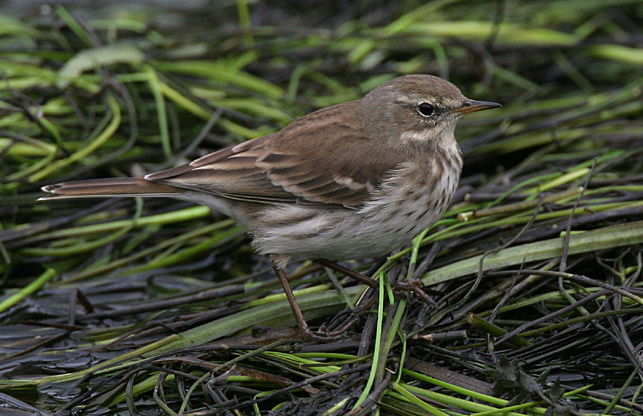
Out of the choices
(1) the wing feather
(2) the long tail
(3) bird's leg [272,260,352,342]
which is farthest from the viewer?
(2) the long tail

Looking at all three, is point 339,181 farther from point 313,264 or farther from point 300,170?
point 313,264

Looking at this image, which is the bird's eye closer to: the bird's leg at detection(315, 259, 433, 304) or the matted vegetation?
the matted vegetation

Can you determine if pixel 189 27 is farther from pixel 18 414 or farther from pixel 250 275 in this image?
pixel 18 414

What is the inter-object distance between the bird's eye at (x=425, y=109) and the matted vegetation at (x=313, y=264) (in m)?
0.77

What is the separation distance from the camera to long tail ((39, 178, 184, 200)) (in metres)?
4.76

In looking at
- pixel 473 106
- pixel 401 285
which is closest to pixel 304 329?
pixel 401 285

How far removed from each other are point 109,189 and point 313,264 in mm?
1493

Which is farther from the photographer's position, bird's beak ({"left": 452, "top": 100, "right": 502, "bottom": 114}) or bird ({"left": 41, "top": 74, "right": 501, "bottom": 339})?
bird's beak ({"left": 452, "top": 100, "right": 502, "bottom": 114})

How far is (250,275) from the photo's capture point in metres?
5.25

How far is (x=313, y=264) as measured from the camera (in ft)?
17.3

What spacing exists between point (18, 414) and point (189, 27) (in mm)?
5923

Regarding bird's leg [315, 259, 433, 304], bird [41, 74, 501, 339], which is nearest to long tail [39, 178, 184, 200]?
bird [41, 74, 501, 339]

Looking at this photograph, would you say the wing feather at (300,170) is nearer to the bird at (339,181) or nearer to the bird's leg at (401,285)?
the bird at (339,181)

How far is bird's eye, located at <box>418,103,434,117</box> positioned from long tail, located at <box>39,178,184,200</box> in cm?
170
